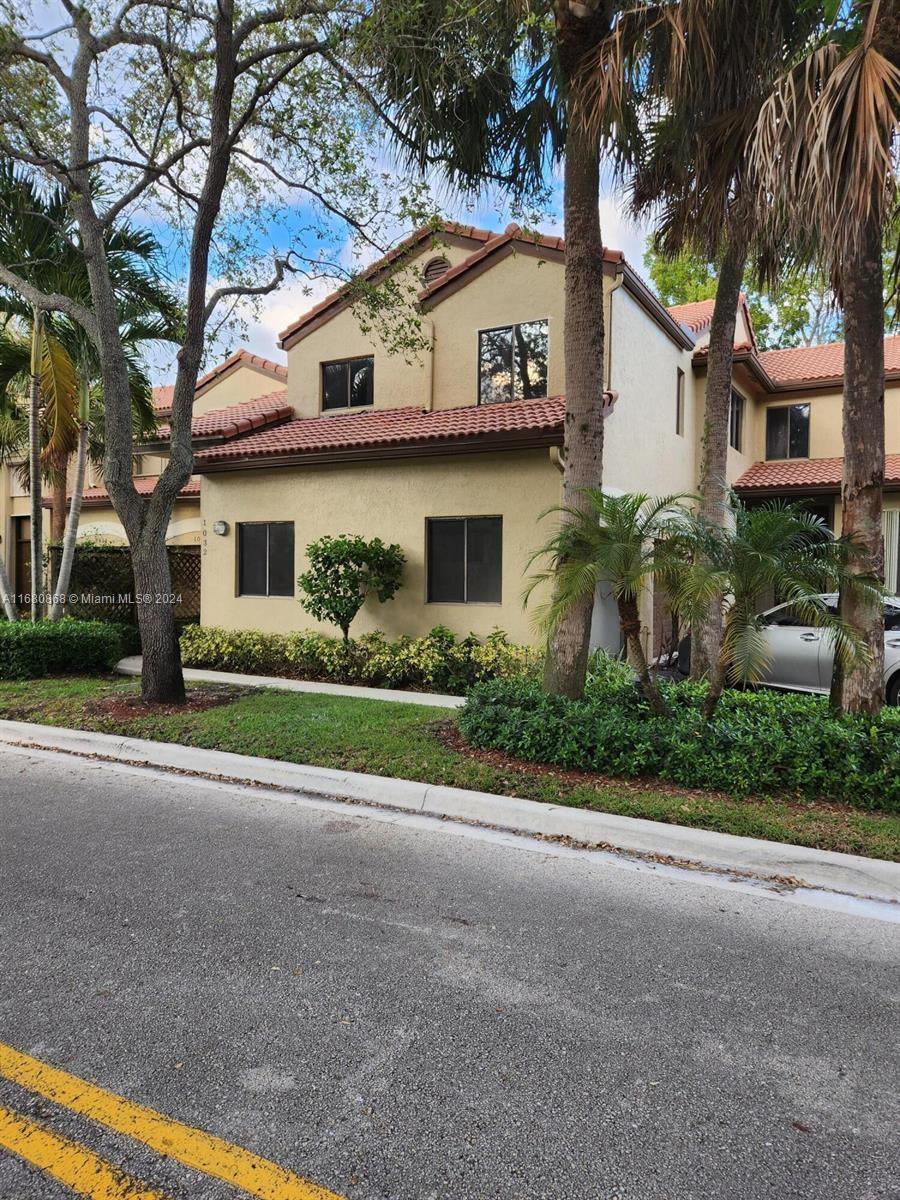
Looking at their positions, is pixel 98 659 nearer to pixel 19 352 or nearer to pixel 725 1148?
pixel 19 352

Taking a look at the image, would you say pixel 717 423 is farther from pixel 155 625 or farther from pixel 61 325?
pixel 61 325

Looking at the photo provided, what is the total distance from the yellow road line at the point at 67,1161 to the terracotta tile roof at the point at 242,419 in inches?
496

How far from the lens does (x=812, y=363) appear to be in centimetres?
1902

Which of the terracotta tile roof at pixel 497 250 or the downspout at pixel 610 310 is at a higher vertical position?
the terracotta tile roof at pixel 497 250

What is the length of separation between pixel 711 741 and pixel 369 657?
6399mm

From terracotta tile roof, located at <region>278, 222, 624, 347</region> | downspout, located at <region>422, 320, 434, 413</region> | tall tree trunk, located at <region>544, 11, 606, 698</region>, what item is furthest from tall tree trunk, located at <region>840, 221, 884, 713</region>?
downspout, located at <region>422, 320, 434, 413</region>

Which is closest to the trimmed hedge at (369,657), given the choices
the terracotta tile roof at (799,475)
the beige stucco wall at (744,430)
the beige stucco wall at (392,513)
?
the beige stucco wall at (392,513)

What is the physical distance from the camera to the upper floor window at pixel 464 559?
37.8 ft

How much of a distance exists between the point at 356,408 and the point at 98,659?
6499mm

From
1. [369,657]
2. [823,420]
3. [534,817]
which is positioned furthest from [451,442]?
[823,420]

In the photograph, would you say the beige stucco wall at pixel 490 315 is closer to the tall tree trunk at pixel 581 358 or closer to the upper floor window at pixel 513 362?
the upper floor window at pixel 513 362

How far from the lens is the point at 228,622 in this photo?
13.9 meters

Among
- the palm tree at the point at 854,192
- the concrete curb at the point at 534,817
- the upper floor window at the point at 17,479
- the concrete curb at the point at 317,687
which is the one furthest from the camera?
the upper floor window at the point at 17,479

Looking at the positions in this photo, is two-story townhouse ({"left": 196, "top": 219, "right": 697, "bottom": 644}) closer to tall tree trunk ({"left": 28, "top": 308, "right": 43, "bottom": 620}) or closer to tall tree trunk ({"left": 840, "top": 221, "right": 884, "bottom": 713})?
tall tree trunk ({"left": 28, "top": 308, "right": 43, "bottom": 620})
